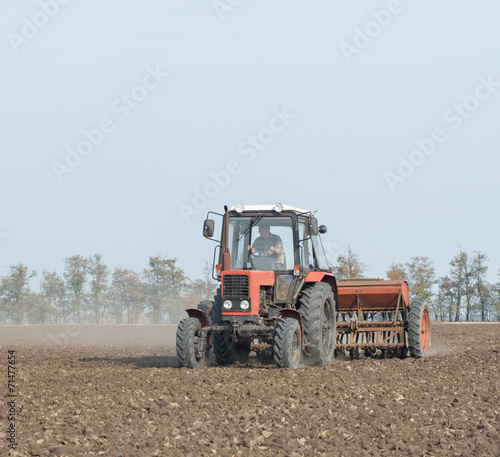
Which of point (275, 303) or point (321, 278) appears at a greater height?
point (321, 278)

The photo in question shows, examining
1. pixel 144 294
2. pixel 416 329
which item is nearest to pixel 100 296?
pixel 144 294


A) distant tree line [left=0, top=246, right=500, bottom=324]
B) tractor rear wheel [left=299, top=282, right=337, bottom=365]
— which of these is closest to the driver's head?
tractor rear wheel [left=299, top=282, right=337, bottom=365]

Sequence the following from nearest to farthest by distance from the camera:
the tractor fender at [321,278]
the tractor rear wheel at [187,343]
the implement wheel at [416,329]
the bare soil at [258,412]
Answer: the bare soil at [258,412] < the tractor rear wheel at [187,343] < the tractor fender at [321,278] < the implement wheel at [416,329]

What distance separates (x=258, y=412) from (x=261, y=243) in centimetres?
486

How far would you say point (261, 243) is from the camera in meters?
12.4

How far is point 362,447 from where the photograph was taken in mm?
6613

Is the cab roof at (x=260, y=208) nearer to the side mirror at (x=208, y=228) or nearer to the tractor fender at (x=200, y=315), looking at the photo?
the side mirror at (x=208, y=228)

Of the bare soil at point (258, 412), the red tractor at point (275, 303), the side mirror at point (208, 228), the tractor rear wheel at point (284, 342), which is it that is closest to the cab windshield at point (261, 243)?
the red tractor at point (275, 303)

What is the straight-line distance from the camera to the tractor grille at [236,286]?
38.1ft

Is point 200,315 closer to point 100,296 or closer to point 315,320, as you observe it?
point 315,320

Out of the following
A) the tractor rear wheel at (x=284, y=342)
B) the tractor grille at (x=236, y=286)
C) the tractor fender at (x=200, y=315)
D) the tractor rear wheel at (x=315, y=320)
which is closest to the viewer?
the tractor rear wheel at (x=284, y=342)

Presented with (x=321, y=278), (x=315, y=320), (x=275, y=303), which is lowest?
(x=315, y=320)

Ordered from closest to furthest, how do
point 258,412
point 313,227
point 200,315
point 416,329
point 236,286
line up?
point 258,412
point 236,286
point 200,315
point 313,227
point 416,329

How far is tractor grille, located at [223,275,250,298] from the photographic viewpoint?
1161 centimetres
